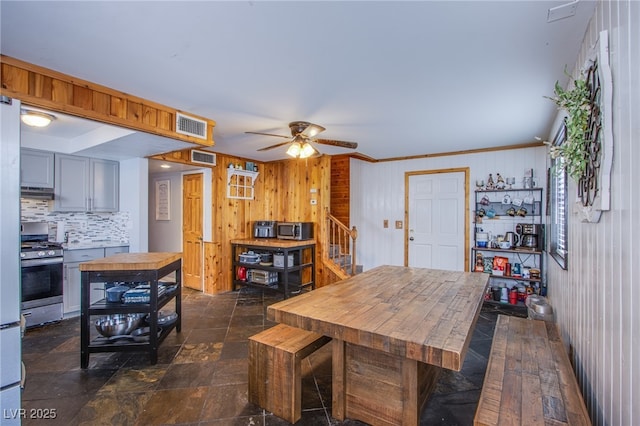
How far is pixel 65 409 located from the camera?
2.01 m

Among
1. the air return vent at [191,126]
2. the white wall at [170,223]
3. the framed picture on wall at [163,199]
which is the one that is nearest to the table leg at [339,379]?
the air return vent at [191,126]

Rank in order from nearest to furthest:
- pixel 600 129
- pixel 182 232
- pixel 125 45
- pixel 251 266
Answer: pixel 600 129
pixel 125 45
pixel 251 266
pixel 182 232

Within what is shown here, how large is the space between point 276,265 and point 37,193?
10.5 feet

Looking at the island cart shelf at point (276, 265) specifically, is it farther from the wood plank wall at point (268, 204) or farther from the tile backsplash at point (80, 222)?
the tile backsplash at point (80, 222)

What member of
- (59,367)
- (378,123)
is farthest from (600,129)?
(59,367)

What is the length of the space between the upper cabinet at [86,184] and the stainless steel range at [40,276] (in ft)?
1.41

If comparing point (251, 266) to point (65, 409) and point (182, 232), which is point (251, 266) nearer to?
point (182, 232)

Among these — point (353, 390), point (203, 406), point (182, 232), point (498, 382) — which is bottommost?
point (203, 406)

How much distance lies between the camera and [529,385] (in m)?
1.49

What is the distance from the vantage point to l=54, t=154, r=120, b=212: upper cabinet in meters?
3.85

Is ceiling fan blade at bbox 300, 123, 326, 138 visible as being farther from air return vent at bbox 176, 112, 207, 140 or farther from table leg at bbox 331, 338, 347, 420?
table leg at bbox 331, 338, 347, 420

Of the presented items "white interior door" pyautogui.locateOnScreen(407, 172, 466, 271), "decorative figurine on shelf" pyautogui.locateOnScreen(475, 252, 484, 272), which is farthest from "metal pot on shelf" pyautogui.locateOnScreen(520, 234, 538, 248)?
"white interior door" pyautogui.locateOnScreen(407, 172, 466, 271)

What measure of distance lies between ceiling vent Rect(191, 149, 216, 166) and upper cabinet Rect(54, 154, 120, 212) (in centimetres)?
111

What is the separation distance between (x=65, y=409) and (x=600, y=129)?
→ 3.58 metres
